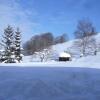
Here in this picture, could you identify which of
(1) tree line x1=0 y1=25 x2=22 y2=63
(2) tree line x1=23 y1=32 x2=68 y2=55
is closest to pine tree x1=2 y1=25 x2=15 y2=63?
(1) tree line x1=0 y1=25 x2=22 y2=63

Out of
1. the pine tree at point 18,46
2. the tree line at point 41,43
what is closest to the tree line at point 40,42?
the tree line at point 41,43

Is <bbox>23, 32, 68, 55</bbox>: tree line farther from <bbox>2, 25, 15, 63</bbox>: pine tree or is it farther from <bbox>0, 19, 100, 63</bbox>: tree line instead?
<bbox>2, 25, 15, 63</bbox>: pine tree

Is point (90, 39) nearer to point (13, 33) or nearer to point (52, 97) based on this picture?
point (13, 33)

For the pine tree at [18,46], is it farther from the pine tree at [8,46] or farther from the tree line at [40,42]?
the tree line at [40,42]

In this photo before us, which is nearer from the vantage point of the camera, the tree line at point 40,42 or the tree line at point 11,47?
the tree line at point 11,47

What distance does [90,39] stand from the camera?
5428 centimetres

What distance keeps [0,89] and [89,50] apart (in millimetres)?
47912

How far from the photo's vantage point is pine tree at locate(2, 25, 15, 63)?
37.3 metres

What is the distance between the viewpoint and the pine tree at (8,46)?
123 ft

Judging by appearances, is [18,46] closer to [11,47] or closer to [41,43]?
[11,47]

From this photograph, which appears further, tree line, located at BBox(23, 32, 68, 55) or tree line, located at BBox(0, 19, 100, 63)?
tree line, located at BBox(23, 32, 68, 55)

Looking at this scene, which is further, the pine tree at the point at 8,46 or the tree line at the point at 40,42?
the tree line at the point at 40,42

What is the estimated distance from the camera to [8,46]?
38.7 m

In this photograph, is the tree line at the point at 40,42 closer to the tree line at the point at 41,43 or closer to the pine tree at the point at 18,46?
the tree line at the point at 41,43
